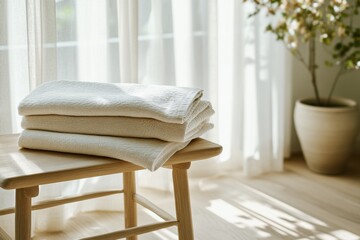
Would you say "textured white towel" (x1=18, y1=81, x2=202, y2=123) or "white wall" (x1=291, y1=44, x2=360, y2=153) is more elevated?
"textured white towel" (x1=18, y1=81, x2=202, y2=123)

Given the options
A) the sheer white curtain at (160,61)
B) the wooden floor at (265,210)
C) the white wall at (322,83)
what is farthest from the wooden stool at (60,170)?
the white wall at (322,83)

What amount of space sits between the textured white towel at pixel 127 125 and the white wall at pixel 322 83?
67.0 inches

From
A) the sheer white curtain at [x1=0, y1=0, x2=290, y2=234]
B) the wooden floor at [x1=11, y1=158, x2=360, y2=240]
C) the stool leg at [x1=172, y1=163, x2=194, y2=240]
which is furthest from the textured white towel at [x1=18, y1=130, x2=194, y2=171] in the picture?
the wooden floor at [x1=11, y1=158, x2=360, y2=240]

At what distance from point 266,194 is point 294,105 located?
28.1 inches

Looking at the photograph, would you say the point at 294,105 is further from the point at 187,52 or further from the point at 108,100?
the point at 108,100

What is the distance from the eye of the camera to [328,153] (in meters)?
3.06

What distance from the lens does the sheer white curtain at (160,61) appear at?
229 centimetres

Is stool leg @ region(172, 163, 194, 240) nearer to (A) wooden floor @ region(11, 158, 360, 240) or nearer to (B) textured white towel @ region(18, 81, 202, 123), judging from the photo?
(B) textured white towel @ region(18, 81, 202, 123)

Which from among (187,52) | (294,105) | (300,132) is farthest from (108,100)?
(294,105)

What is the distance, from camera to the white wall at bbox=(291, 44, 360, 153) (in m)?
3.37

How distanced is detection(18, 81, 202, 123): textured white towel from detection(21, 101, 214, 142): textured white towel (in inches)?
0.7

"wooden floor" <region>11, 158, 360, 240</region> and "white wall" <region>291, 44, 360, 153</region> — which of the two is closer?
"wooden floor" <region>11, 158, 360, 240</region>

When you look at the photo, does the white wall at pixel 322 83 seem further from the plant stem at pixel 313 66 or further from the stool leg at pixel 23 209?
the stool leg at pixel 23 209

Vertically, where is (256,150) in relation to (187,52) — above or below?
below
